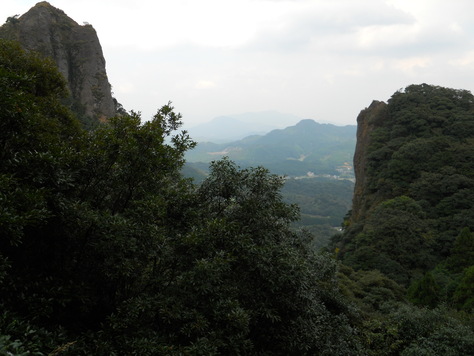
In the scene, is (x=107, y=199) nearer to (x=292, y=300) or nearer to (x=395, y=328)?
(x=292, y=300)

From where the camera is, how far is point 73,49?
3919 cm

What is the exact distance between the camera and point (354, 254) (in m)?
24.5

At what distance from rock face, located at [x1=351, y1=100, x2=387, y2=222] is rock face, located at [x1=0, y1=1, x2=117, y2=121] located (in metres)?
30.7

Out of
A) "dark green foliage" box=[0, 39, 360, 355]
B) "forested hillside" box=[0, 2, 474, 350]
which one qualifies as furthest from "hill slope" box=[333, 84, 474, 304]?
"dark green foliage" box=[0, 39, 360, 355]

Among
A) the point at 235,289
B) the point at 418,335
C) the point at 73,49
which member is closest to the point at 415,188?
the point at 418,335

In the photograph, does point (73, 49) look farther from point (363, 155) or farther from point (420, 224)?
point (420, 224)

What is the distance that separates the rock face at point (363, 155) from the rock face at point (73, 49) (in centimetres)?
3072

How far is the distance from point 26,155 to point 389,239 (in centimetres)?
2417

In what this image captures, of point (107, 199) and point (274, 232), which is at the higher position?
point (107, 199)

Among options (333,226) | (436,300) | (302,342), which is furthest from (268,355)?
(333,226)

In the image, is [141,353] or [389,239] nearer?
[141,353]

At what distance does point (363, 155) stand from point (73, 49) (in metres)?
38.5

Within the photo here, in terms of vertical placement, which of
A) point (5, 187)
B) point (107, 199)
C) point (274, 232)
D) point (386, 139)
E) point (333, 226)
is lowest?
point (333, 226)

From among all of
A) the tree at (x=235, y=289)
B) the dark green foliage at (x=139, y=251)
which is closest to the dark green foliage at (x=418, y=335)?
the tree at (x=235, y=289)
